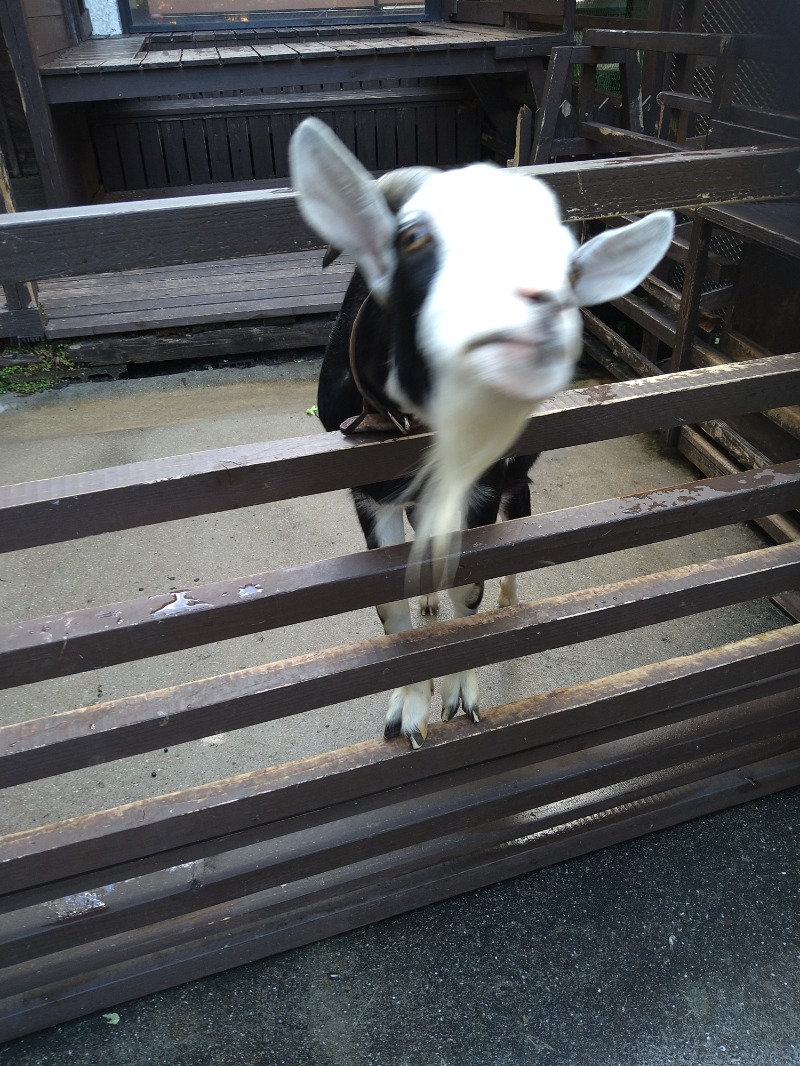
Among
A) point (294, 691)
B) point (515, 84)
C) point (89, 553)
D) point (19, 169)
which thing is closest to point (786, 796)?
point (294, 691)

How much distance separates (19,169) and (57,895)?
782cm

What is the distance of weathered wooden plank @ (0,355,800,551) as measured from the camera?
4.54ft

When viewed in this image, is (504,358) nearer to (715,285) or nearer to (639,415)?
(639,415)

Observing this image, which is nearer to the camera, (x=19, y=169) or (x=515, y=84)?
(x=515, y=84)

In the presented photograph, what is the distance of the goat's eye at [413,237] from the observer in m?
1.21

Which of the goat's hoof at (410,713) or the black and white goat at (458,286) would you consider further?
the goat's hoof at (410,713)

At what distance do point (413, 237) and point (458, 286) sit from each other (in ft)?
0.65

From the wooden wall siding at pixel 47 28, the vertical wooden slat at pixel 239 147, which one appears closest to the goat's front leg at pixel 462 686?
the wooden wall siding at pixel 47 28

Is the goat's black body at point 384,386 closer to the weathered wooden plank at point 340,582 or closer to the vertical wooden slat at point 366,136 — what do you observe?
the weathered wooden plank at point 340,582

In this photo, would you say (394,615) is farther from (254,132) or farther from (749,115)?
(254,132)

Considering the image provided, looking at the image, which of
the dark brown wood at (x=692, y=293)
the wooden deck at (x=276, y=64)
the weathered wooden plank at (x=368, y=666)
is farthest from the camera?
the wooden deck at (x=276, y=64)

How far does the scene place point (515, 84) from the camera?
21.9 feet

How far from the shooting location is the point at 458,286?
3.58 feet

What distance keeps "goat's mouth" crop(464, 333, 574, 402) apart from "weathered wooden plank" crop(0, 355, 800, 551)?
485 mm
